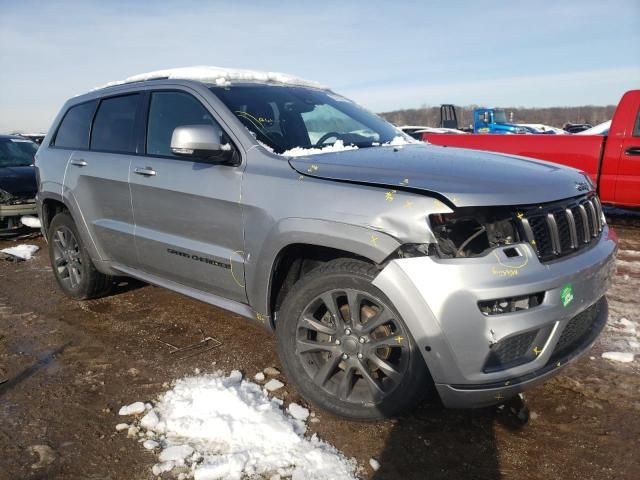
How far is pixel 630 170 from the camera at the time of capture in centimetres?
688

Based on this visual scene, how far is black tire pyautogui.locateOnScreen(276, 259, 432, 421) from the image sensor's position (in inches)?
94.5

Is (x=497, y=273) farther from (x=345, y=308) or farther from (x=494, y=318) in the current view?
(x=345, y=308)

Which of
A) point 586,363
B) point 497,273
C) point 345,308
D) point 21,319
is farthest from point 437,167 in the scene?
point 21,319

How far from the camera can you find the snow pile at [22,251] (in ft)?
21.2

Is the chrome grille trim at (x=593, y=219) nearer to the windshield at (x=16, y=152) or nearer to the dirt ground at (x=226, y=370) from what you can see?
the dirt ground at (x=226, y=370)

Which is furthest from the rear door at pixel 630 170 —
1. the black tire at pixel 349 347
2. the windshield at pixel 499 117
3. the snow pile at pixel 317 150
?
the windshield at pixel 499 117

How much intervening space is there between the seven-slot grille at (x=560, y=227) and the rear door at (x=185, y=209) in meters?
1.53

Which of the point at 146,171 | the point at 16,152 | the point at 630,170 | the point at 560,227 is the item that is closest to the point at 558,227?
the point at 560,227

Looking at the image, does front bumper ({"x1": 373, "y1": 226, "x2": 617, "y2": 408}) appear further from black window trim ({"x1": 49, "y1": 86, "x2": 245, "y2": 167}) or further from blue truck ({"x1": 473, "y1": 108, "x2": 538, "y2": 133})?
blue truck ({"x1": 473, "y1": 108, "x2": 538, "y2": 133})

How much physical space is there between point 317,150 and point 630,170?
5.73 metres

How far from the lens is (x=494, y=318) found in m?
2.12

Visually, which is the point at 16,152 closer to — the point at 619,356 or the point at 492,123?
the point at 619,356

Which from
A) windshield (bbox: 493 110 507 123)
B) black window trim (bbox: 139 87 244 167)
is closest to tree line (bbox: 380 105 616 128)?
windshield (bbox: 493 110 507 123)

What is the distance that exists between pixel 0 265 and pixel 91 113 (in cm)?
300
